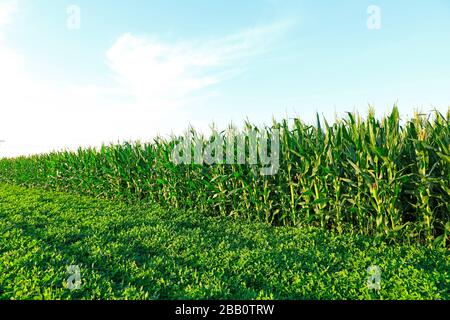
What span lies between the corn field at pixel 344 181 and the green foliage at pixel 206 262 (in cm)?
40

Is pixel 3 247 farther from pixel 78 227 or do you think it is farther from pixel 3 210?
pixel 3 210

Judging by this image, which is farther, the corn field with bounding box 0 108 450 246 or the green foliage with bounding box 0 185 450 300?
the corn field with bounding box 0 108 450 246

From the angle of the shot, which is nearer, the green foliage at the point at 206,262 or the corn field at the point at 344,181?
the green foliage at the point at 206,262

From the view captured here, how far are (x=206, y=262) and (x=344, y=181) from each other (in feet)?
10.0

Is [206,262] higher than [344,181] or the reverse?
the reverse

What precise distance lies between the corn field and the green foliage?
1.32 feet

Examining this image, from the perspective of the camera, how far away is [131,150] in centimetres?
1061

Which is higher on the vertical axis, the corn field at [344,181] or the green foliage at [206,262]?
the corn field at [344,181]

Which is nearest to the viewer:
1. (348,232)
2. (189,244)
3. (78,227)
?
(189,244)

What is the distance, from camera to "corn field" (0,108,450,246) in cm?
520

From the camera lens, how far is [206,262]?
470 centimetres

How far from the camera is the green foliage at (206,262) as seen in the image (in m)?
3.71
